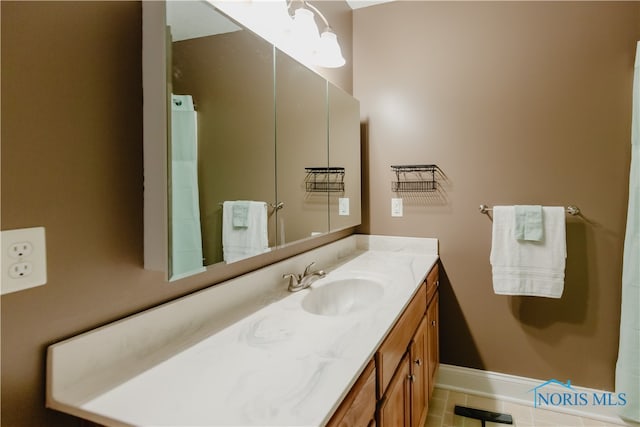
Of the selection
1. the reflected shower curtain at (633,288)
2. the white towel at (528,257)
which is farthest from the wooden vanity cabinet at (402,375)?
the reflected shower curtain at (633,288)

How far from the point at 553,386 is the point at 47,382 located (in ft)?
7.91

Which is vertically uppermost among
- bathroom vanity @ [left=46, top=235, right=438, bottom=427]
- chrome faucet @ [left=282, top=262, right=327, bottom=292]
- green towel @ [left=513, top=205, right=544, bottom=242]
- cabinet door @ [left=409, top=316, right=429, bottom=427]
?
green towel @ [left=513, top=205, right=544, bottom=242]

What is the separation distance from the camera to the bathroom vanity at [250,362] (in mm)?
704

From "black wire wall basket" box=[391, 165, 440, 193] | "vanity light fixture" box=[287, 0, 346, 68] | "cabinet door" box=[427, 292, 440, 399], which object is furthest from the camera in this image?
"black wire wall basket" box=[391, 165, 440, 193]

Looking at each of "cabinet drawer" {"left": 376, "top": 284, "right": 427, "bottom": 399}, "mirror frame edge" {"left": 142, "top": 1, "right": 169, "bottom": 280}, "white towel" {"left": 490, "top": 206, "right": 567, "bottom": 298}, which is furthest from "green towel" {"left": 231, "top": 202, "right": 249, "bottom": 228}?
"white towel" {"left": 490, "top": 206, "right": 567, "bottom": 298}

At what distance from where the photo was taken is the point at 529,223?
77.7 inches

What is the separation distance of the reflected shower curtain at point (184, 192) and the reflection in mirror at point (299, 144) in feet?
1.62

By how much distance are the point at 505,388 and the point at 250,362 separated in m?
1.92

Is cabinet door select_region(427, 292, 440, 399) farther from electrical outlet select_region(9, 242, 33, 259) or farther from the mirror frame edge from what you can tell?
electrical outlet select_region(9, 242, 33, 259)

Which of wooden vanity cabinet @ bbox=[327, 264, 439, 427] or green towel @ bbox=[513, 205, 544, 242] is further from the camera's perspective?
green towel @ bbox=[513, 205, 544, 242]

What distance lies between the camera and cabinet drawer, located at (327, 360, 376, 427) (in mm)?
775

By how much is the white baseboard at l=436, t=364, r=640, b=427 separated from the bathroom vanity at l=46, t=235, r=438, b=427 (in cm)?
78

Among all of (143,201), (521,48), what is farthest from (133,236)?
(521,48)

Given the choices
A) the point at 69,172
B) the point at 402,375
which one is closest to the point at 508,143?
the point at 402,375
